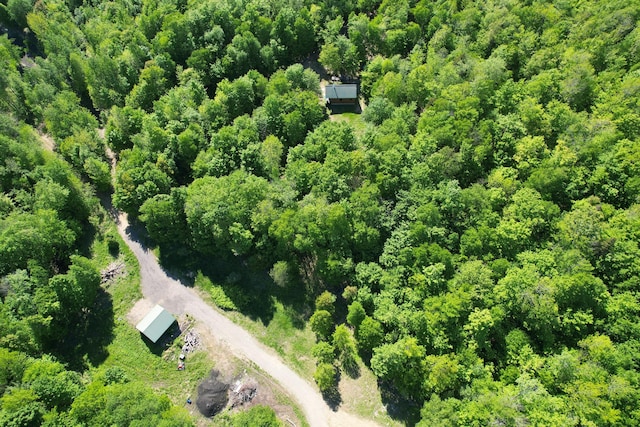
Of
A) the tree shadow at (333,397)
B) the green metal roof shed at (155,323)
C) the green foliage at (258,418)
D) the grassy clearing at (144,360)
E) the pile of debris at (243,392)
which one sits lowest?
the tree shadow at (333,397)

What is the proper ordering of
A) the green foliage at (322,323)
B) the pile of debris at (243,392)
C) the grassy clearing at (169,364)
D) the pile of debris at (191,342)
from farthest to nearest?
the pile of debris at (191,342) < the green foliage at (322,323) < the grassy clearing at (169,364) < the pile of debris at (243,392)

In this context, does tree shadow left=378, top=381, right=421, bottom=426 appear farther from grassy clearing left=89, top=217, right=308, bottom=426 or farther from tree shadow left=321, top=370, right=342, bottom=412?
grassy clearing left=89, top=217, right=308, bottom=426

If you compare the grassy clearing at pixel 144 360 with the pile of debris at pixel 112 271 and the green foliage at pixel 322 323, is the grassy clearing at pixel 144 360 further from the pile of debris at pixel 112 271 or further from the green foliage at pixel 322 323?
the green foliage at pixel 322 323

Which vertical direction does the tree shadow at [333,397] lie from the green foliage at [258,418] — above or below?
below

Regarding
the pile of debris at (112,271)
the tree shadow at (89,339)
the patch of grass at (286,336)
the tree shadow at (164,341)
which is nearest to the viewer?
the patch of grass at (286,336)

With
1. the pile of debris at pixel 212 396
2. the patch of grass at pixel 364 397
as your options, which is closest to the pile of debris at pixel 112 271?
the pile of debris at pixel 212 396

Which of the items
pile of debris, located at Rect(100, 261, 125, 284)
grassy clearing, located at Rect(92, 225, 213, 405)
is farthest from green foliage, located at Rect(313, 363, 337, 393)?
pile of debris, located at Rect(100, 261, 125, 284)

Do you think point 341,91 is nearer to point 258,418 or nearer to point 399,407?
point 399,407

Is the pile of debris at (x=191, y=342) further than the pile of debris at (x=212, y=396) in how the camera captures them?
Yes
